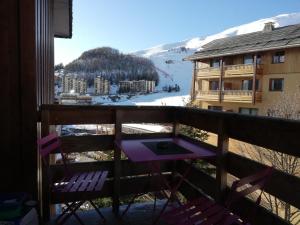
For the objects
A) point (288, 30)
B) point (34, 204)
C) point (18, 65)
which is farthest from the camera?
point (288, 30)

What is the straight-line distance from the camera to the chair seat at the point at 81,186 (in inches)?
96.1

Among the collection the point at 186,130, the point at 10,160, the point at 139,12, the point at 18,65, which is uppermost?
the point at 139,12

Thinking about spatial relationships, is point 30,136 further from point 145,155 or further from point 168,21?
point 168,21

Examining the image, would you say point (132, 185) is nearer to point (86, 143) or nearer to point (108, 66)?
point (86, 143)

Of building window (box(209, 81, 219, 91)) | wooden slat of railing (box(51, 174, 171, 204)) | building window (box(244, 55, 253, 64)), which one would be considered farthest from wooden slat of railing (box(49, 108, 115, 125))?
building window (box(209, 81, 219, 91))

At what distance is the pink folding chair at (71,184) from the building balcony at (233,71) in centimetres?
1694

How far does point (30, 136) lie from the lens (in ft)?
8.88

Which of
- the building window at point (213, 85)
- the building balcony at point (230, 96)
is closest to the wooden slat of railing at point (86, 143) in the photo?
the building balcony at point (230, 96)

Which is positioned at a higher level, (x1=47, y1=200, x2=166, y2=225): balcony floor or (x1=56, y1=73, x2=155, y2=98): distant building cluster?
(x1=56, y1=73, x2=155, y2=98): distant building cluster

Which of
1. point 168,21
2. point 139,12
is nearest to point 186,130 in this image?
point 139,12

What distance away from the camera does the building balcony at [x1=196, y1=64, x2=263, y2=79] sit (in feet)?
59.4

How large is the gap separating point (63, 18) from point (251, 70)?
1364 cm

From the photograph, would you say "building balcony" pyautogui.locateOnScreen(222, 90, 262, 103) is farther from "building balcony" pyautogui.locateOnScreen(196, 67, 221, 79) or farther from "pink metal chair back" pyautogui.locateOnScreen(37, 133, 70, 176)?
"pink metal chair back" pyautogui.locateOnScreen(37, 133, 70, 176)

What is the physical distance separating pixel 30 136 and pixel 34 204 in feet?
2.02
